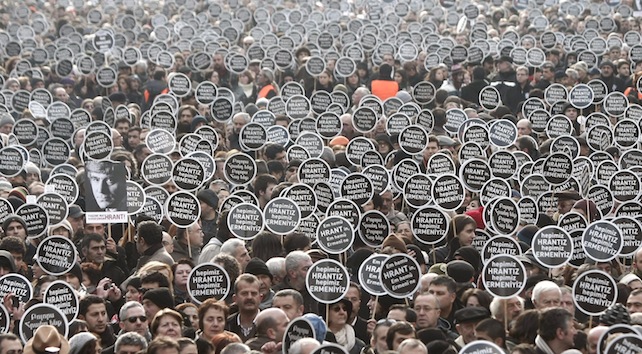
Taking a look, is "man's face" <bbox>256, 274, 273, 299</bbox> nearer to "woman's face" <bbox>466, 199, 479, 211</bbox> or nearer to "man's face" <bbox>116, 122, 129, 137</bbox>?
"woman's face" <bbox>466, 199, 479, 211</bbox>

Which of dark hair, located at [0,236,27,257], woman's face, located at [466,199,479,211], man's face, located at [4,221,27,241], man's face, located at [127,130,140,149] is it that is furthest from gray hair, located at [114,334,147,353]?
man's face, located at [127,130,140,149]

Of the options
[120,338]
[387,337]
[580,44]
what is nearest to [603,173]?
[387,337]

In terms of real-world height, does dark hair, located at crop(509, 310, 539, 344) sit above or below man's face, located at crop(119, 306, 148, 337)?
above

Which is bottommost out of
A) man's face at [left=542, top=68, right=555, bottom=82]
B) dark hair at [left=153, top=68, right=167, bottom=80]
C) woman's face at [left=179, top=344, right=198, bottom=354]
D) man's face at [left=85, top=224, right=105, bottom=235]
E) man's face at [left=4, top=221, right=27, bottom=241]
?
man's face at [left=85, top=224, right=105, bottom=235]

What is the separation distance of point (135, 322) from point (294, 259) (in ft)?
7.34

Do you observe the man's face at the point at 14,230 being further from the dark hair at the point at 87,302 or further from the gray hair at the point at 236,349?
the gray hair at the point at 236,349

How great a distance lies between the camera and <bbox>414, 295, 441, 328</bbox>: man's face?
13.3m

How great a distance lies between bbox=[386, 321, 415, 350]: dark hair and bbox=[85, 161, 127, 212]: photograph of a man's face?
17.0 feet

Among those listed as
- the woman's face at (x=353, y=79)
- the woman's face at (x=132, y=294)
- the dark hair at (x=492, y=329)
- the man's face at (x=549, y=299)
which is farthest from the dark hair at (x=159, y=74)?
the dark hair at (x=492, y=329)

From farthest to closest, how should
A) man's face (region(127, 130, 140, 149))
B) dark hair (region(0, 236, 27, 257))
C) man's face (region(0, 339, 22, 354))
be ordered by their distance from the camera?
man's face (region(127, 130, 140, 149)) → dark hair (region(0, 236, 27, 257)) → man's face (region(0, 339, 22, 354))

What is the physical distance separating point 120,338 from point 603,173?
831 cm

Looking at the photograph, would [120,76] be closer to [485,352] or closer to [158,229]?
[158,229]

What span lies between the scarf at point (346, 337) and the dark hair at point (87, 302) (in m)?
2.02

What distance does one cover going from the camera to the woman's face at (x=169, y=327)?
12430mm
